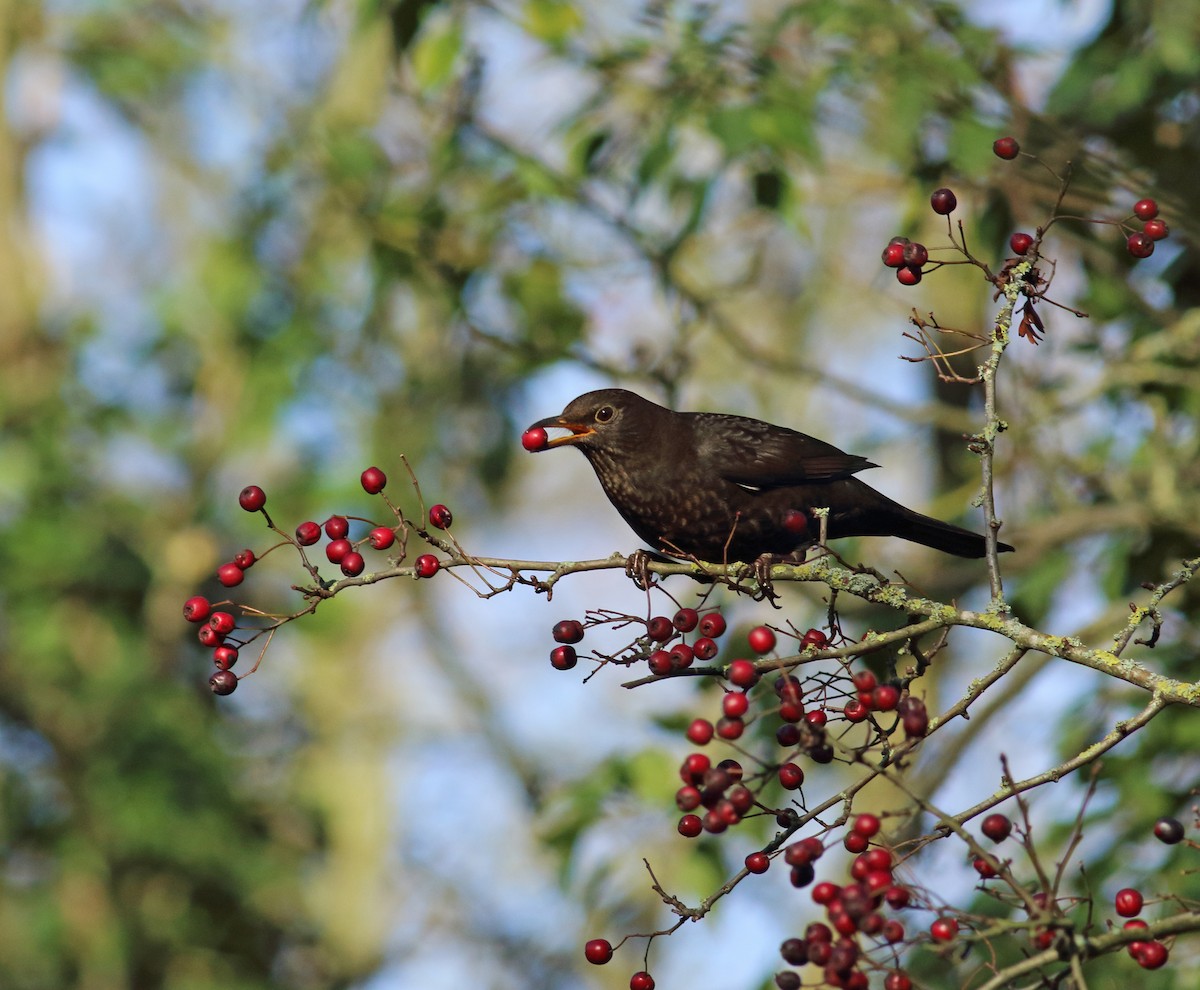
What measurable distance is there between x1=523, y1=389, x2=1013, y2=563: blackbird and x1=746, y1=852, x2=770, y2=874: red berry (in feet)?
6.58

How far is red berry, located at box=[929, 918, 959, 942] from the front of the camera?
213 centimetres

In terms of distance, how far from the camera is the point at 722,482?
464 centimetres

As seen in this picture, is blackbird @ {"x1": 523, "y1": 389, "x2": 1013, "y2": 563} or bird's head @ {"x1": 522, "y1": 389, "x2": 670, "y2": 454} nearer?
blackbird @ {"x1": 523, "y1": 389, "x2": 1013, "y2": 563}

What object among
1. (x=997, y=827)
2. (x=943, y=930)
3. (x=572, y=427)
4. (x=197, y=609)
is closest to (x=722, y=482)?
(x=572, y=427)

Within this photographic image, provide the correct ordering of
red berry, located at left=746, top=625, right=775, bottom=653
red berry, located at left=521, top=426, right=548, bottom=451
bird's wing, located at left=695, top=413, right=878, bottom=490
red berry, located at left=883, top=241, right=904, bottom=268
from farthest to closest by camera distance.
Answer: bird's wing, located at left=695, top=413, right=878, bottom=490, red berry, located at left=521, top=426, right=548, bottom=451, red berry, located at left=883, top=241, right=904, bottom=268, red berry, located at left=746, top=625, right=775, bottom=653

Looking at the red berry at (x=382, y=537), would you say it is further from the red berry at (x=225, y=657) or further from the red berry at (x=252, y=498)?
the red berry at (x=225, y=657)

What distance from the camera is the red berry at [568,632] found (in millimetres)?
2861

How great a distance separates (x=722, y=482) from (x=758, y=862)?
7.61ft

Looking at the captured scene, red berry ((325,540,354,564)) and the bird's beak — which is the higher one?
the bird's beak

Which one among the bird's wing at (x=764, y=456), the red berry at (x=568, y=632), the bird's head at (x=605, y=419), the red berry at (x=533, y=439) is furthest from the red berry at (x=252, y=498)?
the bird's wing at (x=764, y=456)

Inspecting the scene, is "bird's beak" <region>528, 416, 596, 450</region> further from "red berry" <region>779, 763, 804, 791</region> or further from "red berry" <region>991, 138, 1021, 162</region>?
"red berry" <region>779, 763, 804, 791</region>

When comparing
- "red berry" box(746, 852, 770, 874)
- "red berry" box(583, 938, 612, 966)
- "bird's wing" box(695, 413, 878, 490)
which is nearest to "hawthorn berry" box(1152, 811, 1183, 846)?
"red berry" box(746, 852, 770, 874)

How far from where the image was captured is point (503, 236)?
596 cm

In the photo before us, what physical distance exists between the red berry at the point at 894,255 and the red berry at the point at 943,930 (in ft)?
4.14
